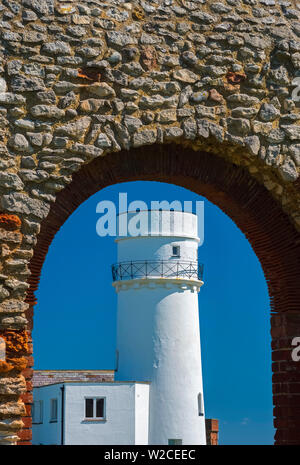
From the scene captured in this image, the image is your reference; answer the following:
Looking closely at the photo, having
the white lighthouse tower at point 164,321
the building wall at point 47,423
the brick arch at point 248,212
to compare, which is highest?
the white lighthouse tower at point 164,321

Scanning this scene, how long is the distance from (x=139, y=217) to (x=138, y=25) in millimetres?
25315

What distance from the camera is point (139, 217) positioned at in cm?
3306

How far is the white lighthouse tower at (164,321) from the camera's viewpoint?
100 feet

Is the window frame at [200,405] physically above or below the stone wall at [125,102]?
above

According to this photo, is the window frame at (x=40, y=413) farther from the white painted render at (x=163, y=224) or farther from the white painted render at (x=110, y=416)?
the white painted render at (x=163, y=224)

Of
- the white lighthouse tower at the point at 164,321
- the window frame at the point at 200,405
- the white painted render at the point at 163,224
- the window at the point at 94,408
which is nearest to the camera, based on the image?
the white lighthouse tower at the point at 164,321

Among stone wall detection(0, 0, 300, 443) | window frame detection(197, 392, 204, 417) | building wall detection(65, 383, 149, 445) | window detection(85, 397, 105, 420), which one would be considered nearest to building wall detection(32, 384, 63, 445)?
building wall detection(65, 383, 149, 445)

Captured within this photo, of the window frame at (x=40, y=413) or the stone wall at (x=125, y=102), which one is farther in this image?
the window frame at (x=40, y=413)

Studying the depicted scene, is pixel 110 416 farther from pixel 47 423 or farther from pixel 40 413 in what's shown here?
pixel 40 413

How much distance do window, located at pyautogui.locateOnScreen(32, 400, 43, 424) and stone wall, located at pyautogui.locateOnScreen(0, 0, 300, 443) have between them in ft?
83.9

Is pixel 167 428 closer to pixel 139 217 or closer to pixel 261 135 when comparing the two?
pixel 139 217

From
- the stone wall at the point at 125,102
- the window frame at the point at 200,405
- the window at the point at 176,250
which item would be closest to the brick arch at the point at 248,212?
the stone wall at the point at 125,102

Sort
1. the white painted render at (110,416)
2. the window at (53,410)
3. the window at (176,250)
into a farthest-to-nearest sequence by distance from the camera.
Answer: the window at (176,250), the window at (53,410), the white painted render at (110,416)

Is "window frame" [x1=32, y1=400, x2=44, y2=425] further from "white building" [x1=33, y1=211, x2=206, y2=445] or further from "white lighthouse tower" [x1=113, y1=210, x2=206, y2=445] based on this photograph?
"white lighthouse tower" [x1=113, y1=210, x2=206, y2=445]
